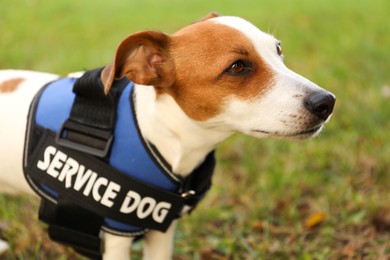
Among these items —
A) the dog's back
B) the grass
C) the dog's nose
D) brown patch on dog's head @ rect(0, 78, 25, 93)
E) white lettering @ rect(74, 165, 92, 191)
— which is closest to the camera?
the dog's nose

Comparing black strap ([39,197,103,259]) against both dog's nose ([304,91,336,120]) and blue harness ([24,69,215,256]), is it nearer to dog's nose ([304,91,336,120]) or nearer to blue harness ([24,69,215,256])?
blue harness ([24,69,215,256])

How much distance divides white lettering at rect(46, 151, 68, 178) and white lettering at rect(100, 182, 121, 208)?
0.23 m

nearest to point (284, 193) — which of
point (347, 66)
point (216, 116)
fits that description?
point (216, 116)

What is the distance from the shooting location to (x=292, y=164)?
12.4ft

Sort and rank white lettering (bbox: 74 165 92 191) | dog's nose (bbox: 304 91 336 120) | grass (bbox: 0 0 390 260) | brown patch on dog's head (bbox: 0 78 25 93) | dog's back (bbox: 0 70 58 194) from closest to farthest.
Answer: dog's nose (bbox: 304 91 336 120) < white lettering (bbox: 74 165 92 191) < dog's back (bbox: 0 70 58 194) < brown patch on dog's head (bbox: 0 78 25 93) < grass (bbox: 0 0 390 260)

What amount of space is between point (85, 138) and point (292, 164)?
192 centimetres

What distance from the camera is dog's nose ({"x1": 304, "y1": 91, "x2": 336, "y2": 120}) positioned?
6.68 feet

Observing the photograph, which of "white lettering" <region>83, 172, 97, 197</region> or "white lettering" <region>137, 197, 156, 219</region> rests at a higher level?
"white lettering" <region>83, 172, 97, 197</region>

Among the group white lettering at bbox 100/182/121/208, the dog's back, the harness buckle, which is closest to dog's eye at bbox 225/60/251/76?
the harness buckle

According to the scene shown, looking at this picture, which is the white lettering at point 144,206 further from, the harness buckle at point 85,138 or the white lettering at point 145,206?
the harness buckle at point 85,138

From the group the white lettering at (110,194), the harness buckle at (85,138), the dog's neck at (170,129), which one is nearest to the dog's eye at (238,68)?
the dog's neck at (170,129)

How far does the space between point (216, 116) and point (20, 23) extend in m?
4.75

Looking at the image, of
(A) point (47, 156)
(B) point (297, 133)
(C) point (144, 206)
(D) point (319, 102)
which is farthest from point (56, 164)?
(D) point (319, 102)

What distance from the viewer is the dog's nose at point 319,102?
6.68ft
